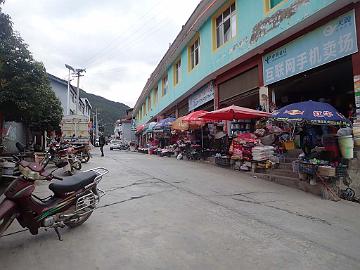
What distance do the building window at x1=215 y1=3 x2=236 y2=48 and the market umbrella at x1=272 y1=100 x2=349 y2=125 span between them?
7021 millimetres

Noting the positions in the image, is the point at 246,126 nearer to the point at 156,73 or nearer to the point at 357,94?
the point at 357,94

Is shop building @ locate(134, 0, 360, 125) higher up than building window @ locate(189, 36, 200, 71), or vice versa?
building window @ locate(189, 36, 200, 71)

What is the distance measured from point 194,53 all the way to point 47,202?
1617 cm

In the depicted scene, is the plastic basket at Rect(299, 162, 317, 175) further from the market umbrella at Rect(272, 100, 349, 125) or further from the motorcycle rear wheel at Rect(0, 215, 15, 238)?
the motorcycle rear wheel at Rect(0, 215, 15, 238)

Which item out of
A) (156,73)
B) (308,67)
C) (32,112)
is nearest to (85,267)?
(308,67)

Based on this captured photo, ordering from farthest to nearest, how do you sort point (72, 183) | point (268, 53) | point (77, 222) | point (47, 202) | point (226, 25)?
point (226, 25)
point (268, 53)
point (77, 222)
point (72, 183)
point (47, 202)

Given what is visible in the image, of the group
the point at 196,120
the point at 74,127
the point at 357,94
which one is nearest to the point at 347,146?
the point at 357,94

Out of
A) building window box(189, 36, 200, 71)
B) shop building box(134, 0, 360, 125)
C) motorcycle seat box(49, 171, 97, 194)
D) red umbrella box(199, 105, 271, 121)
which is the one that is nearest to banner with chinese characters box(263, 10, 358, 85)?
shop building box(134, 0, 360, 125)

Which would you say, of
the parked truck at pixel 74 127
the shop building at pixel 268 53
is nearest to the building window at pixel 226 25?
the shop building at pixel 268 53

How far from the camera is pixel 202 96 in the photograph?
61.9ft

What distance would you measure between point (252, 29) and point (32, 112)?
9213mm

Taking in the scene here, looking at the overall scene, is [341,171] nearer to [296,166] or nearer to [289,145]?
[296,166]

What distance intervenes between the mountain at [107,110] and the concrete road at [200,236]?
96827mm

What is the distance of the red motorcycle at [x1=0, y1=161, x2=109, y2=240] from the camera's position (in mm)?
4020
